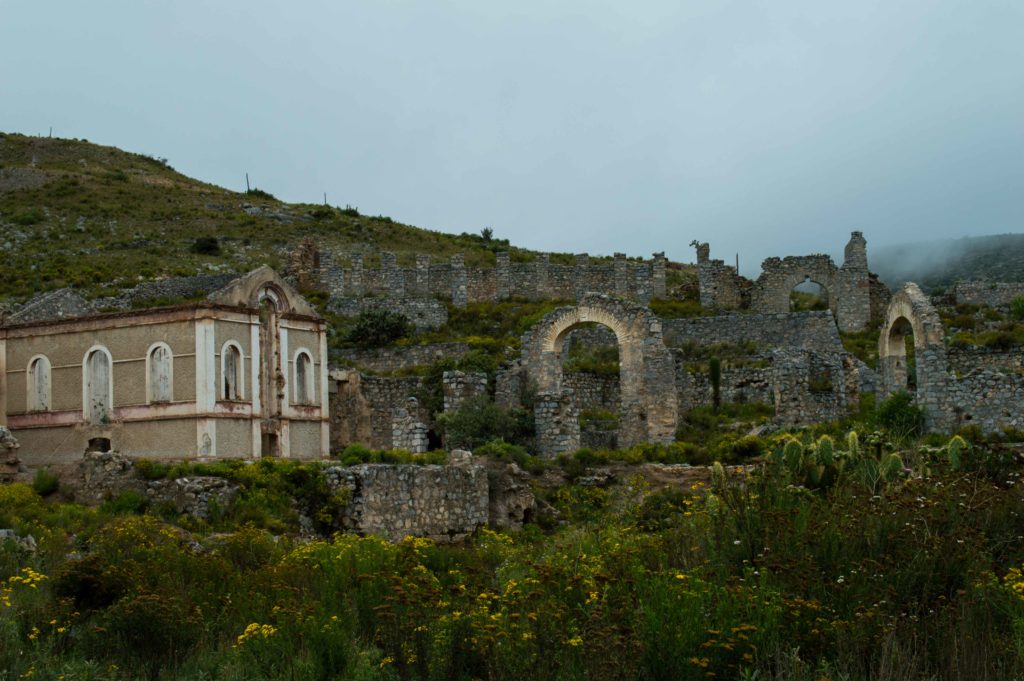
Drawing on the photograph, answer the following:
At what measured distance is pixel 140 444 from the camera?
1072 inches

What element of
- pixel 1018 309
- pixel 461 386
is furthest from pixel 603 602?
pixel 1018 309

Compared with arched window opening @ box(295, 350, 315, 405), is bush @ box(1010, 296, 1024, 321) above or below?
above

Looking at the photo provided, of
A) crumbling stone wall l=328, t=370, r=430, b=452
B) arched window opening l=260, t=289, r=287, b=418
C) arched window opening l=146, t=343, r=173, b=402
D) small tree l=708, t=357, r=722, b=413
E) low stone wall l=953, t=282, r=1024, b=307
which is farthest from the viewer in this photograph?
low stone wall l=953, t=282, r=1024, b=307

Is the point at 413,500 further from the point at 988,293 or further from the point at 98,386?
the point at 988,293

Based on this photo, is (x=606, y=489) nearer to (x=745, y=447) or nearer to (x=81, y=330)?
(x=745, y=447)

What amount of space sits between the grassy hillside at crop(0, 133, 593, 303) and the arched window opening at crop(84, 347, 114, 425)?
20.8 metres

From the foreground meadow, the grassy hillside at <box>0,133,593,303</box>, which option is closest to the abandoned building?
the foreground meadow

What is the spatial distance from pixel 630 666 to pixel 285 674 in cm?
342

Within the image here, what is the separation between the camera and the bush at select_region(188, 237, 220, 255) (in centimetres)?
6206

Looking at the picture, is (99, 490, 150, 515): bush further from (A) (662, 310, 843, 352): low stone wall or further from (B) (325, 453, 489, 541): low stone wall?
(A) (662, 310, 843, 352): low stone wall

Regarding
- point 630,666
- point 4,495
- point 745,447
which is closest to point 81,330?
point 4,495

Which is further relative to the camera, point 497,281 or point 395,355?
point 497,281

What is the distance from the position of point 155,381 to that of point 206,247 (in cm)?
3616

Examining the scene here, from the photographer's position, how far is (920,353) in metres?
29.1
